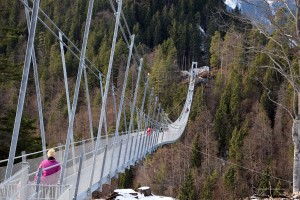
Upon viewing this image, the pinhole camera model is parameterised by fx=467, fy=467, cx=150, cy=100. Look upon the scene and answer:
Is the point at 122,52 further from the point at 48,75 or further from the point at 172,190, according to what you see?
the point at 172,190

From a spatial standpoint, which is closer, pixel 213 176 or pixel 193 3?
pixel 213 176

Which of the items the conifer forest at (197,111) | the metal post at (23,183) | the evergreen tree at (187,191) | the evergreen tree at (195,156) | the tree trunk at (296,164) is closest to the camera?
the metal post at (23,183)

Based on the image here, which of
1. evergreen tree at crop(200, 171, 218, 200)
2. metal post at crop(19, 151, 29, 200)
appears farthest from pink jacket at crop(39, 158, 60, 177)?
evergreen tree at crop(200, 171, 218, 200)

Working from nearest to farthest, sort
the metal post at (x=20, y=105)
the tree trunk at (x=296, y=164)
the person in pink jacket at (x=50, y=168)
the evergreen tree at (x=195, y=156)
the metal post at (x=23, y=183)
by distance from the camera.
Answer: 1. the metal post at (x=23, y=183)
2. the metal post at (x=20, y=105)
3. the person in pink jacket at (x=50, y=168)
4. the tree trunk at (x=296, y=164)
5. the evergreen tree at (x=195, y=156)

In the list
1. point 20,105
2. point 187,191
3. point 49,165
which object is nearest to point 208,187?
point 187,191

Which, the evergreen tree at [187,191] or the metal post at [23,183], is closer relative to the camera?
the metal post at [23,183]

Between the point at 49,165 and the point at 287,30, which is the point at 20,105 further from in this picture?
the point at 287,30

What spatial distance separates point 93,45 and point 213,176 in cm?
3523

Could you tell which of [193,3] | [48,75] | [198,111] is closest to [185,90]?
[198,111]

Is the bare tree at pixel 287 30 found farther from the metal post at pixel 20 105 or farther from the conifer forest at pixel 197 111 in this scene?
the conifer forest at pixel 197 111

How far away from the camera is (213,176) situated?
37219mm

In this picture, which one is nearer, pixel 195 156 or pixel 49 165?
pixel 49 165

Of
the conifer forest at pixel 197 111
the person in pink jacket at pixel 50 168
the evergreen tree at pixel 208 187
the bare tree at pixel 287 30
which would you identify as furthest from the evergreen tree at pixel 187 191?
the person in pink jacket at pixel 50 168

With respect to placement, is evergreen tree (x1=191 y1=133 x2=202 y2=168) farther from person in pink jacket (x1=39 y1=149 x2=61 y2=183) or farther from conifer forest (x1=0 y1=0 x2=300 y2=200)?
person in pink jacket (x1=39 y1=149 x2=61 y2=183)
